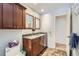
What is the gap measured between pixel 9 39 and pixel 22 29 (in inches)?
10.0

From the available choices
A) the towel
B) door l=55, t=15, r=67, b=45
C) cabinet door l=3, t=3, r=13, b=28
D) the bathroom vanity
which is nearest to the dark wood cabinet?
cabinet door l=3, t=3, r=13, b=28

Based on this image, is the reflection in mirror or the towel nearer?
the towel

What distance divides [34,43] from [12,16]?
608mm

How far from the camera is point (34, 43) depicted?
1563mm

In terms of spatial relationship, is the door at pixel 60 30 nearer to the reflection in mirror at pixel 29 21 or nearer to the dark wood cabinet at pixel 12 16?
the reflection in mirror at pixel 29 21

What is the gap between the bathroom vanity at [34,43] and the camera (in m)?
1.39

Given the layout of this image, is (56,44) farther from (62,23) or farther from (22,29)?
(22,29)

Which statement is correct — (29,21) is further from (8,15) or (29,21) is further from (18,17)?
(8,15)

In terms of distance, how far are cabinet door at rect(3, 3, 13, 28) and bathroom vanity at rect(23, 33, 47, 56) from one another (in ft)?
1.01

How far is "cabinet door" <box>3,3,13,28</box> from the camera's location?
3.81 ft

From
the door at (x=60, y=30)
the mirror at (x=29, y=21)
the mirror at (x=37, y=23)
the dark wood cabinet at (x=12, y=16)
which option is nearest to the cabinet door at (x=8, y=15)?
the dark wood cabinet at (x=12, y=16)

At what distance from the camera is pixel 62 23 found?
1.47 m

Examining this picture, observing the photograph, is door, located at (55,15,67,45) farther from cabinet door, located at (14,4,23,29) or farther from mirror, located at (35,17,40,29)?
cabinet door, located at (14,4,23,29)

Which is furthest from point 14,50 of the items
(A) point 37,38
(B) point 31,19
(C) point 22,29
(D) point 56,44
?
(D) point 56,44
